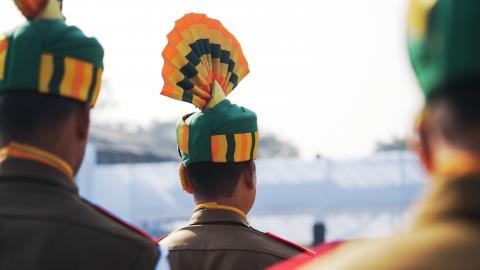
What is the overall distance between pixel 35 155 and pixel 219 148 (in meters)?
1.52

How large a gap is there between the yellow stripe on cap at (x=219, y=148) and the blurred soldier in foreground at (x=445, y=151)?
2292 millimetres

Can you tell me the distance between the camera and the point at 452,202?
4.47 ft

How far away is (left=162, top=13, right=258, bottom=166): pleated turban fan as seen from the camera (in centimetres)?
379

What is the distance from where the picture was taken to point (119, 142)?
32.8m

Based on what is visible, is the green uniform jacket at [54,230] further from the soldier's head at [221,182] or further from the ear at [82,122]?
the soldier's head at [221,182]

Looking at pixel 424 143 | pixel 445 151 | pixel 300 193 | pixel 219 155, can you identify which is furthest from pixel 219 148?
pixel 300 193

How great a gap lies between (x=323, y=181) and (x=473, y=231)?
18.1m

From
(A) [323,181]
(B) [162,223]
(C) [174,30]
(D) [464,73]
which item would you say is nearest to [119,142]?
(B) [162,223]

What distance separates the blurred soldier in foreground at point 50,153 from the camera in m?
2.19

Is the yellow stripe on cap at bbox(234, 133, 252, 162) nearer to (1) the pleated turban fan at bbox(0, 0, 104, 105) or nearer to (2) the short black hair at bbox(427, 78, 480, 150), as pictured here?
(1) the pleated turban fan at bbox(0, 0, 104, 105)

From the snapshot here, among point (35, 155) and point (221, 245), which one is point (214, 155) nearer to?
point (221, 245)

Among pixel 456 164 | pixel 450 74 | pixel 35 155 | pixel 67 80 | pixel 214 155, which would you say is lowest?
pixel 456 164

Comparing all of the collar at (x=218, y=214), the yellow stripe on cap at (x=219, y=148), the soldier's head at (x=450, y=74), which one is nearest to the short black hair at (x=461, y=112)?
the soldier's head at (x=450, y=74)

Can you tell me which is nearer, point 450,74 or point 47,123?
point 450,74
